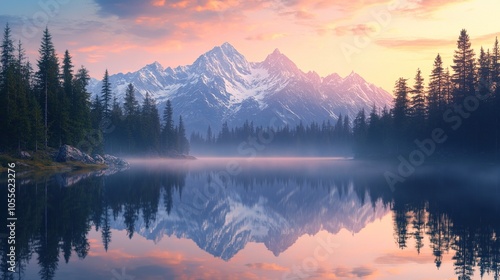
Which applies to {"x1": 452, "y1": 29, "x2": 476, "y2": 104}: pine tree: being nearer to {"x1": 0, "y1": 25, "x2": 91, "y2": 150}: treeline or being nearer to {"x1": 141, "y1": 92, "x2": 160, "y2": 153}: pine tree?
{"x1": 0, "y1": 25, "x2": 91, "y2": 150}: treeline

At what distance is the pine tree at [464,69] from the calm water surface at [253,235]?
157ft

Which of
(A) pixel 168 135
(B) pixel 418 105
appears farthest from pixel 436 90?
(A) pixel 168 135

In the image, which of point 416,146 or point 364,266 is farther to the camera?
point 416,146

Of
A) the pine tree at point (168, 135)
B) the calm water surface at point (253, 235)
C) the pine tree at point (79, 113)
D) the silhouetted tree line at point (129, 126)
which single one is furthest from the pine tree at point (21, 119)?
the pine tree at point (168, 135)

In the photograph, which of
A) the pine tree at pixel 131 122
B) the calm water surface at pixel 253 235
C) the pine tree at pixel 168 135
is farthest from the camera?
the pine tree at pixel 168 135

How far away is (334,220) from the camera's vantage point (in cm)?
3231

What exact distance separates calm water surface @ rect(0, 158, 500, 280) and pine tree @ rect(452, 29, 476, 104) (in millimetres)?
47720

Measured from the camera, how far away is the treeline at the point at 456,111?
265ft

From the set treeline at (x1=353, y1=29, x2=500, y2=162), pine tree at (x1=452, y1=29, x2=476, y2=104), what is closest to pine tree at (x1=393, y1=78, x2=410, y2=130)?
treeline at (x1=353, y1=29, x2=500, y2=162)

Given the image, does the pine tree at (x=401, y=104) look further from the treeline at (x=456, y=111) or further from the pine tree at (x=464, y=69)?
the pine tree at (x=464, y=69)

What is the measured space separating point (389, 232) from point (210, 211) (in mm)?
14536

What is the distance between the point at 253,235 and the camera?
27.4 meters

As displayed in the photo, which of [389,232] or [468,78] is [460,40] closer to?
[468,78]

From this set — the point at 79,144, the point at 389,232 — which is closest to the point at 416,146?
the point at 79,144
